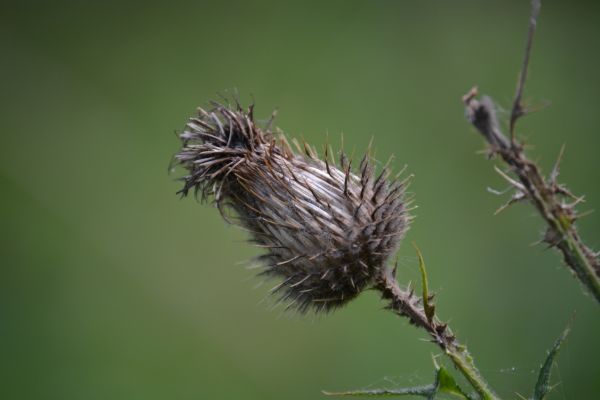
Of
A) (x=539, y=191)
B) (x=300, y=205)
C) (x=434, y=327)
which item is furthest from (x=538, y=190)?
(x=300, y=205)

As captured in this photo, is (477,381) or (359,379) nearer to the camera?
(477,381)

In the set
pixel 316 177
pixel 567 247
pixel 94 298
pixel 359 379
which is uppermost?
pixel 567 247

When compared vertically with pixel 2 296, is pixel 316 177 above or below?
above

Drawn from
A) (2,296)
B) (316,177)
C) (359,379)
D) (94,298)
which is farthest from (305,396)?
(316,177)

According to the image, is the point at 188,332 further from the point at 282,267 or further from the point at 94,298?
the point at 282,267

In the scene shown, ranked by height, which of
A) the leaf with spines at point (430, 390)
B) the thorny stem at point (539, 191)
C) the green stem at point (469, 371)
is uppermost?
the thorny stem at point (539, 191)

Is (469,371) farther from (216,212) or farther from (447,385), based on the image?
(216,212)

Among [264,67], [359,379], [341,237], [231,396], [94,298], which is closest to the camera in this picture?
[341,237]

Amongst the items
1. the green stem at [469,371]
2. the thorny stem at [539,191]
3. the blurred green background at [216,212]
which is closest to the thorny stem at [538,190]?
the thorny stem at [539,191]

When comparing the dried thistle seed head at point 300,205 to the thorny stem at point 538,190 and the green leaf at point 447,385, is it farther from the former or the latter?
the thorny stem at point 538,190
